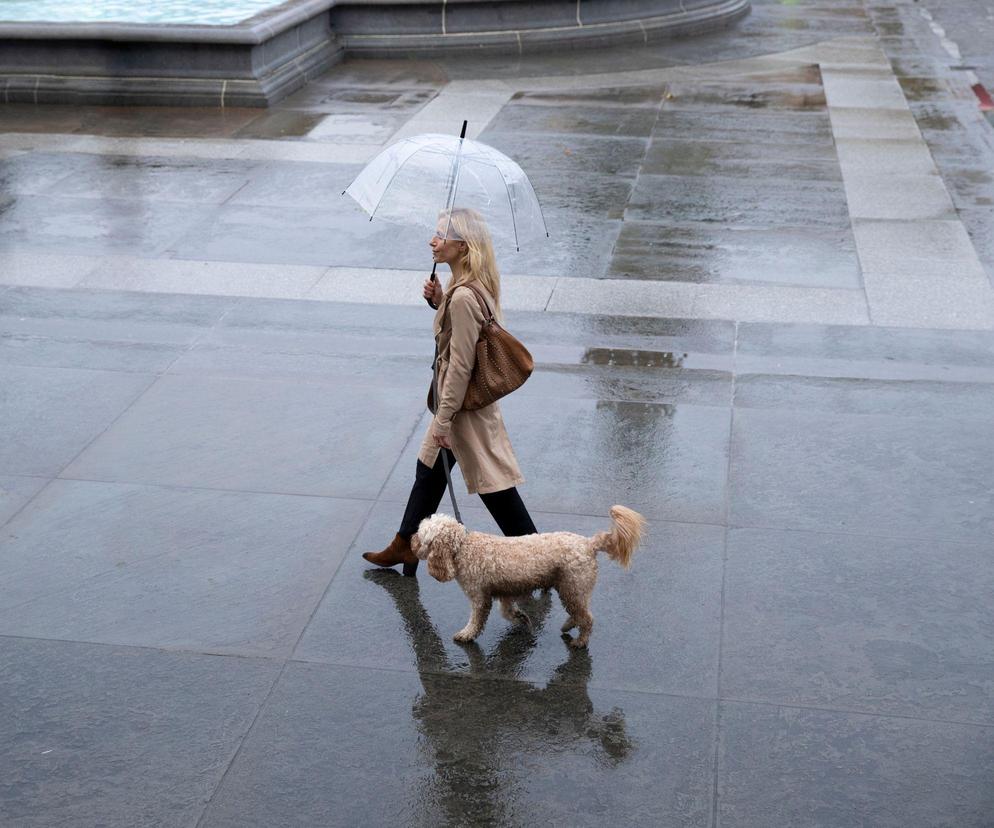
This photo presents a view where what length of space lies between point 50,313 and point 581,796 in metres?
6.47

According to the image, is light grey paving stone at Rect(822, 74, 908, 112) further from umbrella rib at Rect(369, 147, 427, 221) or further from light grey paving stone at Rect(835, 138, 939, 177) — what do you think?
umbrella rib at Rect(369, 147, 427, 221)

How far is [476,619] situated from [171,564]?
1674 millimetres

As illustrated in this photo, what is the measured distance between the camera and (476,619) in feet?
18.3

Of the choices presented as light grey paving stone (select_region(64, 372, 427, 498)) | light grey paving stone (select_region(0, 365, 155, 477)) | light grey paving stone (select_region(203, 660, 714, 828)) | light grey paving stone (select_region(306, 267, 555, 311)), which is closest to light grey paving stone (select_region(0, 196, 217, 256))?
light grey paving stone (select_region(306, 267, 555, 311))

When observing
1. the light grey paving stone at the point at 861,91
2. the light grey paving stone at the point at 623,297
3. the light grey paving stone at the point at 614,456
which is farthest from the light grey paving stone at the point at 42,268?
the light grey paving stone at the point at 861,91

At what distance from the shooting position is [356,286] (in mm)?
10102

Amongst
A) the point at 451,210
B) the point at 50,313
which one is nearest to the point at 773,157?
the point at 50,313

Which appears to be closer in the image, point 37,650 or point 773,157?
point 37,650

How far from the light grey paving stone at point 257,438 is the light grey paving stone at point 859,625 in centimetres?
225

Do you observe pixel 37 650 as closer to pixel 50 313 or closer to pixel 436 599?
pixel 436 599

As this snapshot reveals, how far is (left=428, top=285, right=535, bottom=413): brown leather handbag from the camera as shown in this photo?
223 inches

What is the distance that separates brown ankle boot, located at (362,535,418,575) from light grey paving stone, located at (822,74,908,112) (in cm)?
→ 1199

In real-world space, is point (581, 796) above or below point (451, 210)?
below

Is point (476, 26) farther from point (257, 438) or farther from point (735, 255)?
point (257, 438)
